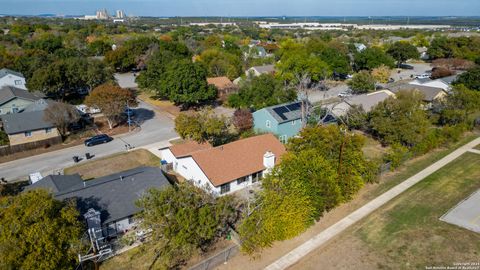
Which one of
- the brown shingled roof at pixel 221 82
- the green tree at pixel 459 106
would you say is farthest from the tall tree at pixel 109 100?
the green tree at pixel 459 106

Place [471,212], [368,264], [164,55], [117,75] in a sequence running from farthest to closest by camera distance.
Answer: [117,75] → [164,55] → [471,212] → [368,264]

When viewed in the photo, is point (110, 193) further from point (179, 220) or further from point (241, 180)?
point (241, 180)

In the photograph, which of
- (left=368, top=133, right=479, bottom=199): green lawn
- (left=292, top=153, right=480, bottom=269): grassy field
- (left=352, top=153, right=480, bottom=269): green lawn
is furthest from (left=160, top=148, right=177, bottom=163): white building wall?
(left=368, top=133, right=479, bottom=199): green lawn

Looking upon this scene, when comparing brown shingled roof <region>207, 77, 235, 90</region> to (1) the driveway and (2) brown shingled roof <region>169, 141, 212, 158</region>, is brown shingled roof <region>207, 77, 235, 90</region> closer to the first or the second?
(2) brown shingled roof <region>169, 141, 212, 158</region>

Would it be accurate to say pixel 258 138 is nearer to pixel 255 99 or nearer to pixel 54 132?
pixel 255 99

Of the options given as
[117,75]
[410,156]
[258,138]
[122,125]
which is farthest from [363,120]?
[117,75]

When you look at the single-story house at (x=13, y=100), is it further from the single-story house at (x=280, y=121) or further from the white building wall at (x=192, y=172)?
the single-story house at (x=280, y=121)

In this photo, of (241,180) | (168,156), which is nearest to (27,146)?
(168,156)
